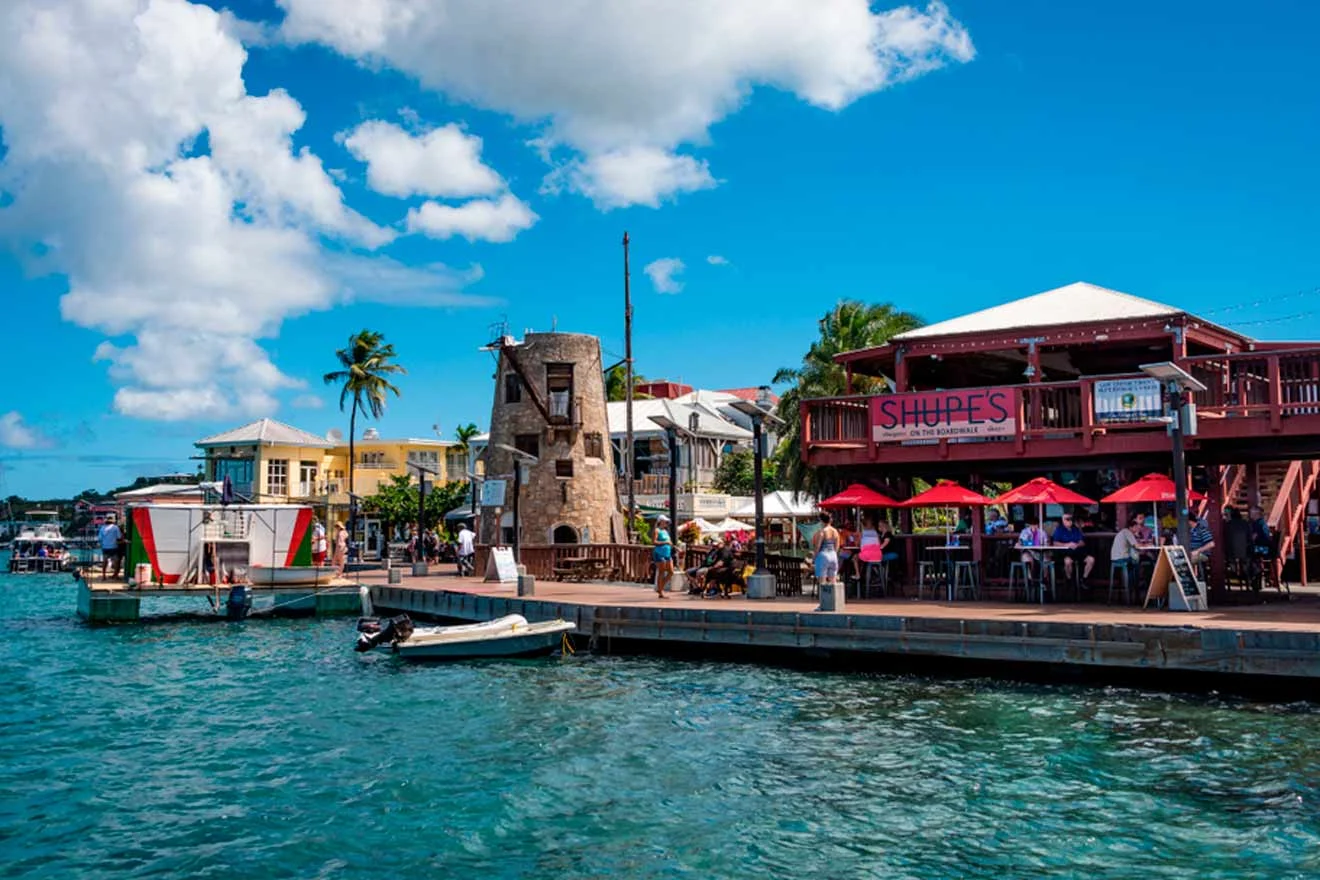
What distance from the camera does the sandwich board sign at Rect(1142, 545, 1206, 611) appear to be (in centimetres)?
1738

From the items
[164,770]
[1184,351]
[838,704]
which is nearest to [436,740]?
[164,770]

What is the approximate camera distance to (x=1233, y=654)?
1461 centimetres

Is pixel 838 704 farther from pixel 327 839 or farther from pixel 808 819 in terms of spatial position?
pixel 327 839

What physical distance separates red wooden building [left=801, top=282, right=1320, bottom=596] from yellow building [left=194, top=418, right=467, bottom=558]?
4903cm

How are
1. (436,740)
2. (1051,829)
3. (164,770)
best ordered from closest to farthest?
(1051,829)
(164,770)
(436,740)

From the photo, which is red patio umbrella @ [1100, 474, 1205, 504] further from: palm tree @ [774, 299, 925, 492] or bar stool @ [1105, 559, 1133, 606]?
palm tree @ [774, 299, 925, 492]

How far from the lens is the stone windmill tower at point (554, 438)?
3912 cm

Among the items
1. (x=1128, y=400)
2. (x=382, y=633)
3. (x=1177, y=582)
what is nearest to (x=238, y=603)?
(x=382, y=633)

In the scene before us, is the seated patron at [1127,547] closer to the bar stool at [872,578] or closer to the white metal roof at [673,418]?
the bar stool at [872,578]

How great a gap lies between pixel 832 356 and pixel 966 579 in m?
16.6

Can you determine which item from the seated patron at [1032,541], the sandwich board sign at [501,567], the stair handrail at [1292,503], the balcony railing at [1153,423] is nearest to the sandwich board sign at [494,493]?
the sandwich board sign at [501,567]

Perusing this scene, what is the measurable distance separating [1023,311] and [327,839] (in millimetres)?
18986

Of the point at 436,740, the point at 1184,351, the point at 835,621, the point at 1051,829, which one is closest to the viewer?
the point at 1051,829

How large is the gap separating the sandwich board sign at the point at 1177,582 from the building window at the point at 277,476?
205 ft
